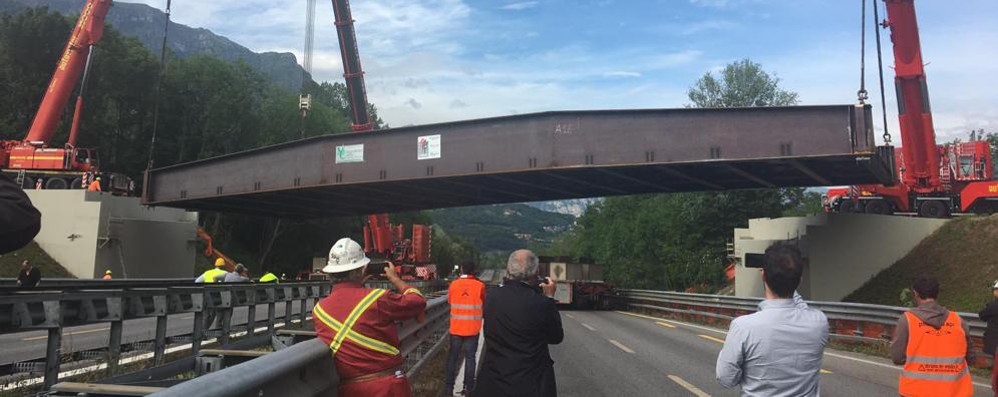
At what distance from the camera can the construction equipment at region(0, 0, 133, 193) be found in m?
32.7

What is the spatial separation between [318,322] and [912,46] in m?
26.1

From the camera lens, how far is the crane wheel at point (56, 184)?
33156mm

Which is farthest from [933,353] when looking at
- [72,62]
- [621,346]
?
[72,62]

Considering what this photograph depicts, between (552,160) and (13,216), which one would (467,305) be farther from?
(552,160)

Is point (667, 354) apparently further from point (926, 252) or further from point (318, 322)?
point (926, 252)

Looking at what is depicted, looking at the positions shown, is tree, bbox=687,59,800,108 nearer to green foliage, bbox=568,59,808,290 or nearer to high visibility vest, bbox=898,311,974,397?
green foliage, bbox=568,59,808,290

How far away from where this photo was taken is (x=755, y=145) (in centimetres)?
1878

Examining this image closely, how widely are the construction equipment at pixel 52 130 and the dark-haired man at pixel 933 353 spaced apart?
3664 cm

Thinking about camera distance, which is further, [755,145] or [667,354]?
[755,145]

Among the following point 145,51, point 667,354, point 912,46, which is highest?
point 145,51

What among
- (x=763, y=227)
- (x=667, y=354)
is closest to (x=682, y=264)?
(x=763, y=227)

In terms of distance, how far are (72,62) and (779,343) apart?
37805mm

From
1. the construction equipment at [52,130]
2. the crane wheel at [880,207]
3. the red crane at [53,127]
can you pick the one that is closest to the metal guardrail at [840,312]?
the crane wheel at [880,207]

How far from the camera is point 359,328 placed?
159 inches
